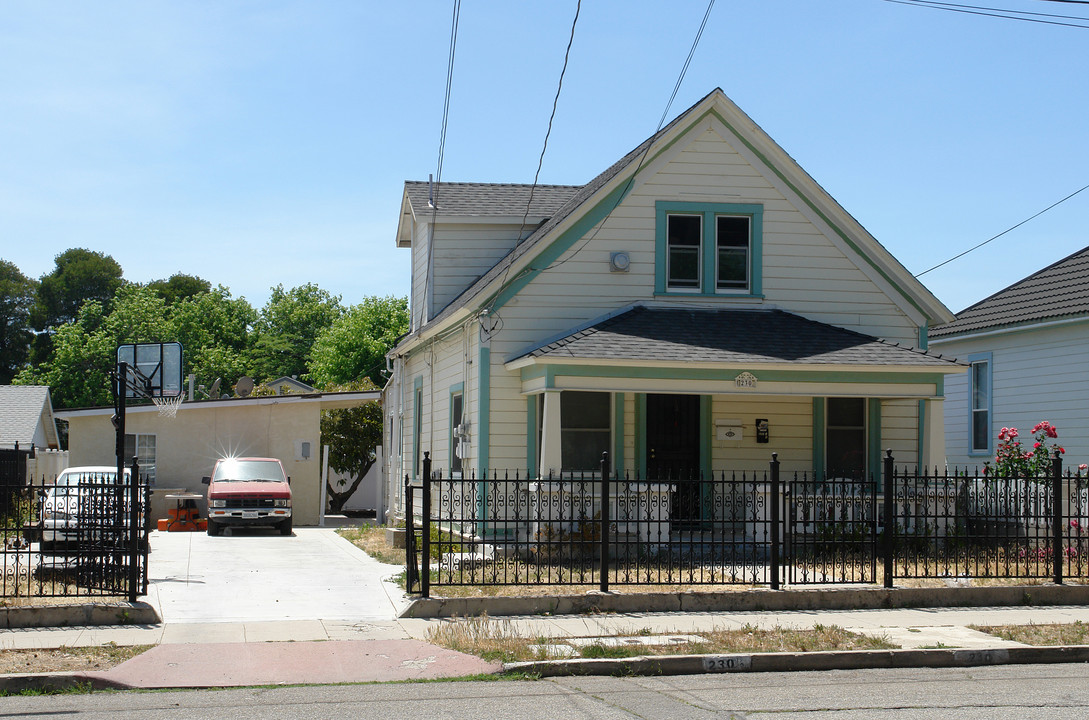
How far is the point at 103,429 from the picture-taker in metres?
29.1

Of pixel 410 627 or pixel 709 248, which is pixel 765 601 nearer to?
pixel 410 627

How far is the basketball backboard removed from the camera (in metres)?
17.4

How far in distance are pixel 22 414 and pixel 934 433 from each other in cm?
3439

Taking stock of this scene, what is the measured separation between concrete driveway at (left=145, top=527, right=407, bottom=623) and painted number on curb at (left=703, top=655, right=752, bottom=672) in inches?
156

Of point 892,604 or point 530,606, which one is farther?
point 892,604

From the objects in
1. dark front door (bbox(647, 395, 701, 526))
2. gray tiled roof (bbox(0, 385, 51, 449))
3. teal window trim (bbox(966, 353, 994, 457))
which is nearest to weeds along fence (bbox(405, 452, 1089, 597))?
dark front door (bbox(647, 395, 701, 526))

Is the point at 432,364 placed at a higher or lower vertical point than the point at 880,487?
higher

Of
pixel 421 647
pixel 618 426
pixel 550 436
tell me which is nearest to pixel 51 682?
pixel 421 647

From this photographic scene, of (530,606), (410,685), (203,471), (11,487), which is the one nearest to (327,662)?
(410,685)

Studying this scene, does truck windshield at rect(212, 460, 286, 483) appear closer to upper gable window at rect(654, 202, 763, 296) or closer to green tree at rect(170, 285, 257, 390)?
upper gable window at rect(654, 202, 763, 296)

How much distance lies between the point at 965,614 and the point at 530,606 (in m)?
5.09

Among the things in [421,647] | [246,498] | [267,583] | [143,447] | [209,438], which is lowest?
[267,583]

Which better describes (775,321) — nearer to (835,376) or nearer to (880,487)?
(835,376)

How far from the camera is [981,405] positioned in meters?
23.8
